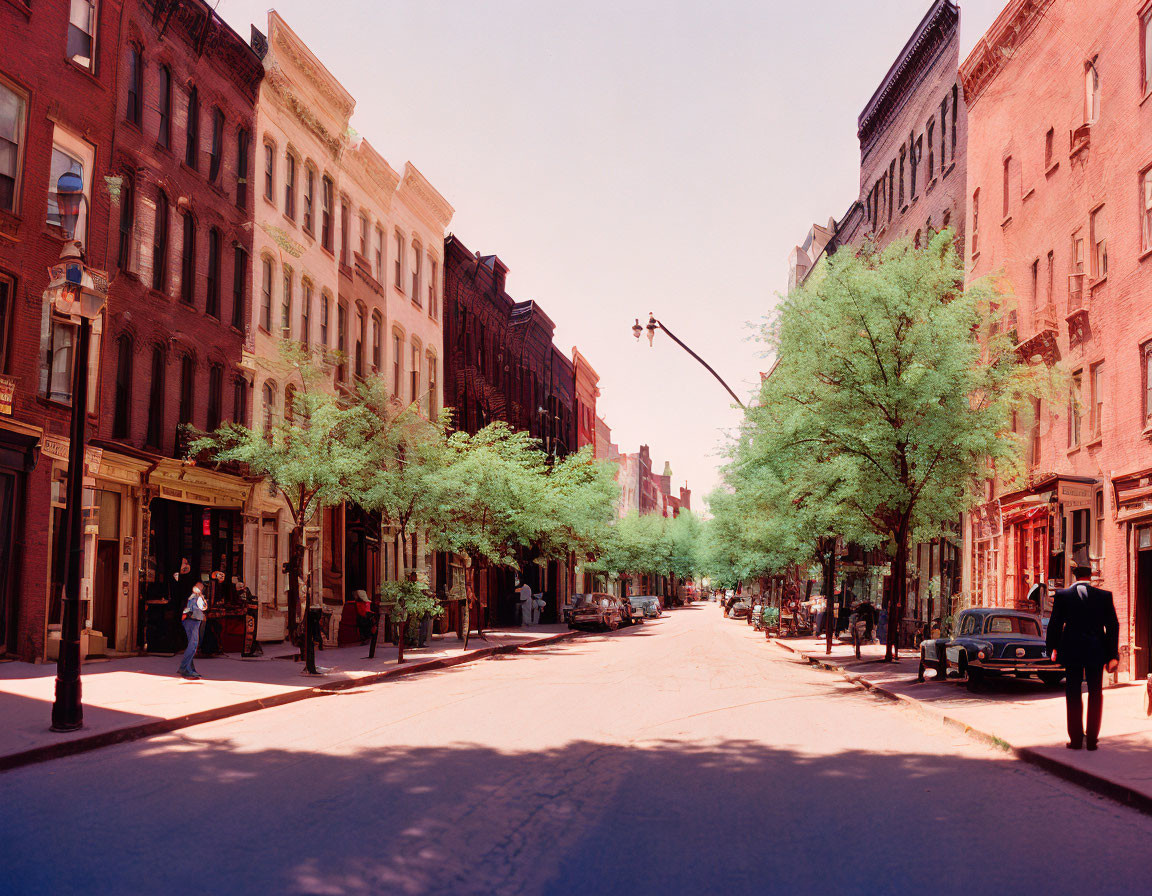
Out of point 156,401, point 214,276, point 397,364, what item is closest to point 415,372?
point 397,364

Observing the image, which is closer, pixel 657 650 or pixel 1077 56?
pixel 1077 56

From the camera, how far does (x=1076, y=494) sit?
78.2ft

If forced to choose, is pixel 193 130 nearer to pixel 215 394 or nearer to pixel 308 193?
pixel 215 394

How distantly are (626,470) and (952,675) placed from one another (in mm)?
115290

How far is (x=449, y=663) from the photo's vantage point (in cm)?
2705

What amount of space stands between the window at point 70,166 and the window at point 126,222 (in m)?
1.60

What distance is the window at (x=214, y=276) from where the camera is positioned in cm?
2878

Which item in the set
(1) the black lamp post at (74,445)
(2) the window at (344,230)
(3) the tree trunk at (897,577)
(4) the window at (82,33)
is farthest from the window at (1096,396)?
(2) the window at (344,230)

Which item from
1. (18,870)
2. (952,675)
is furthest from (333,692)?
(18,870)

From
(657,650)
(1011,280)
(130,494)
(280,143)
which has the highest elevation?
(280,143)

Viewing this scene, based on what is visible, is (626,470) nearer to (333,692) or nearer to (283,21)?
(283,21)

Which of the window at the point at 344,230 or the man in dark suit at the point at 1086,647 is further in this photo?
the window at the point at 344,230

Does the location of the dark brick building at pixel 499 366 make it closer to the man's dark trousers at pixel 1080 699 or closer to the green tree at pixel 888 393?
the green tree at pixel 888 393

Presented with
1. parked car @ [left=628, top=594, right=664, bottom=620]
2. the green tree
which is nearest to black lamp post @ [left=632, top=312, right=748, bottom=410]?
the green tree
